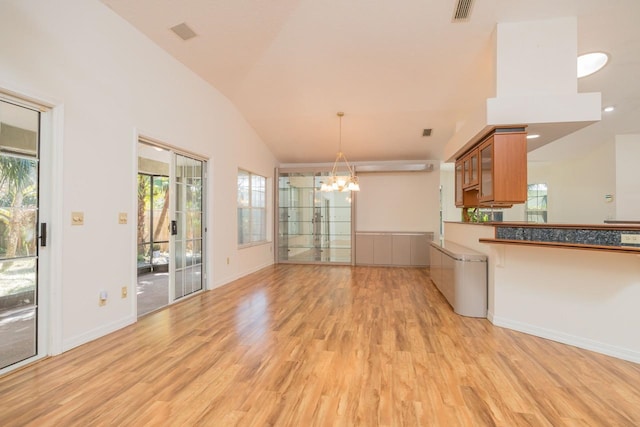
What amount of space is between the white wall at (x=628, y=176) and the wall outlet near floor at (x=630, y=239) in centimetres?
574

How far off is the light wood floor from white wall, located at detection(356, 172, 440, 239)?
4.25 meters

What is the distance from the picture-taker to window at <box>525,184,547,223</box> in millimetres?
9086

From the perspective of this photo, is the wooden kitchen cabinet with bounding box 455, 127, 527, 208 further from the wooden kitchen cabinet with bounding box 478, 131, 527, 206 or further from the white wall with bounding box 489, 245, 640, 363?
the white wall with bounding box 489, 245, 640, 363

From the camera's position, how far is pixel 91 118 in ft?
9.43

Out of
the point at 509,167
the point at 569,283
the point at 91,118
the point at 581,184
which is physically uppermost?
the point at 91,118

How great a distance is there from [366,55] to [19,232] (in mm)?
4258

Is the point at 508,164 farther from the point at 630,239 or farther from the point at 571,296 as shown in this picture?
the point at 571,296

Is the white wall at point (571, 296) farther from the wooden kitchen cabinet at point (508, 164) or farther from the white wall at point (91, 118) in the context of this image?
the white wall at point (91, 118)

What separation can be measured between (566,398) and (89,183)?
425 cm

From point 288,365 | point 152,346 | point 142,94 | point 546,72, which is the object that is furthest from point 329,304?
point 546,72

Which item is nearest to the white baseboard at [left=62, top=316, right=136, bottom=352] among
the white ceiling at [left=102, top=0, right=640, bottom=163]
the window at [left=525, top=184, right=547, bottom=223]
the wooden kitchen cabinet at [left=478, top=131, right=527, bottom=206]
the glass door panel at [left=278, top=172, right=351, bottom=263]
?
the white ceiling at [left=102, top=0, right=640, bottom=163]

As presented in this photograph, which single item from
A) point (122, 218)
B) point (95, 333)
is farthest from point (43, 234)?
point (95, 333)

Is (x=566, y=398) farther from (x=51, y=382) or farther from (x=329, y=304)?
(x=51, y=382)

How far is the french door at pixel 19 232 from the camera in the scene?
229 cm
